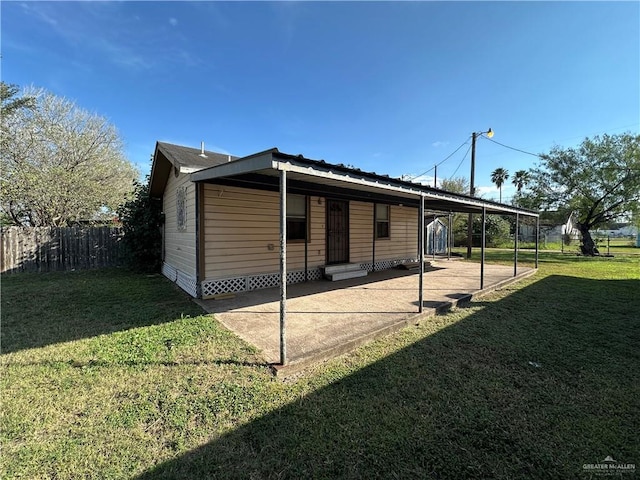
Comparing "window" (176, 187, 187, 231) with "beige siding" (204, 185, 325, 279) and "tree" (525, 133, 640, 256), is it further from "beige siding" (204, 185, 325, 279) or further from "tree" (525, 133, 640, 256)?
"tree" (525, 133, 640, 256)

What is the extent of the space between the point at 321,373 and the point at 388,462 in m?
1.23

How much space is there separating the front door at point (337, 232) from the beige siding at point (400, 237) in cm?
169

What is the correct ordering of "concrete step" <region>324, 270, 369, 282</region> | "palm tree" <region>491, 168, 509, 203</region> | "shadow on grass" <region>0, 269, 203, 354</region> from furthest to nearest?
"palm tree" <region>491, 168, 509, 203</region>, "concrete step" <region>324, 270, 369, 282</region>, "shadow on grass" <region>0, 269, 203, 354</region>

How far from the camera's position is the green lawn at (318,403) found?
185cm

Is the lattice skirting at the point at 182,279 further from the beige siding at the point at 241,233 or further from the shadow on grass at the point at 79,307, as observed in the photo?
the beige siding at the point at 241,233

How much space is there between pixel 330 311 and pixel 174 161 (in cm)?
438

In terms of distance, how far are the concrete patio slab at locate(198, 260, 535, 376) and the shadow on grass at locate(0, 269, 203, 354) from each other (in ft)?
2.98

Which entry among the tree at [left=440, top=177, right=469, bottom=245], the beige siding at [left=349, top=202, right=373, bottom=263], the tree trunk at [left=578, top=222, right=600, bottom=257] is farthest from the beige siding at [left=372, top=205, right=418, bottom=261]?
the tree trunk at [left=578, top=222, right=600, bottom=257]

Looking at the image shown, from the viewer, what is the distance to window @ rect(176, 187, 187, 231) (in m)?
6.48

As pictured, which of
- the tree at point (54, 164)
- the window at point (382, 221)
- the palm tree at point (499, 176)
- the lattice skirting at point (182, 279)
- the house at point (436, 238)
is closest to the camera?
the lattice skirting at point (182, 279)

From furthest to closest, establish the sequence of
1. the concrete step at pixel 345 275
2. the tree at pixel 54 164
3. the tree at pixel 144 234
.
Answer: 1. the tree at pixel 54 164
2. the tree at pixel 144 234
3. the concrete step at pixel 345 275

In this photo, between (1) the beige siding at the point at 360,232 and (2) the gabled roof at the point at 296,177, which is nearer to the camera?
(2) the gabled roof at the point at 296,177

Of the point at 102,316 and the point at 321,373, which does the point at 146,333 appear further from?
the point at 321,373

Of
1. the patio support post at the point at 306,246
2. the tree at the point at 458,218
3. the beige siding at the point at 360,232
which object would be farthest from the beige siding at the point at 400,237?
the tree at the point at 458,218
